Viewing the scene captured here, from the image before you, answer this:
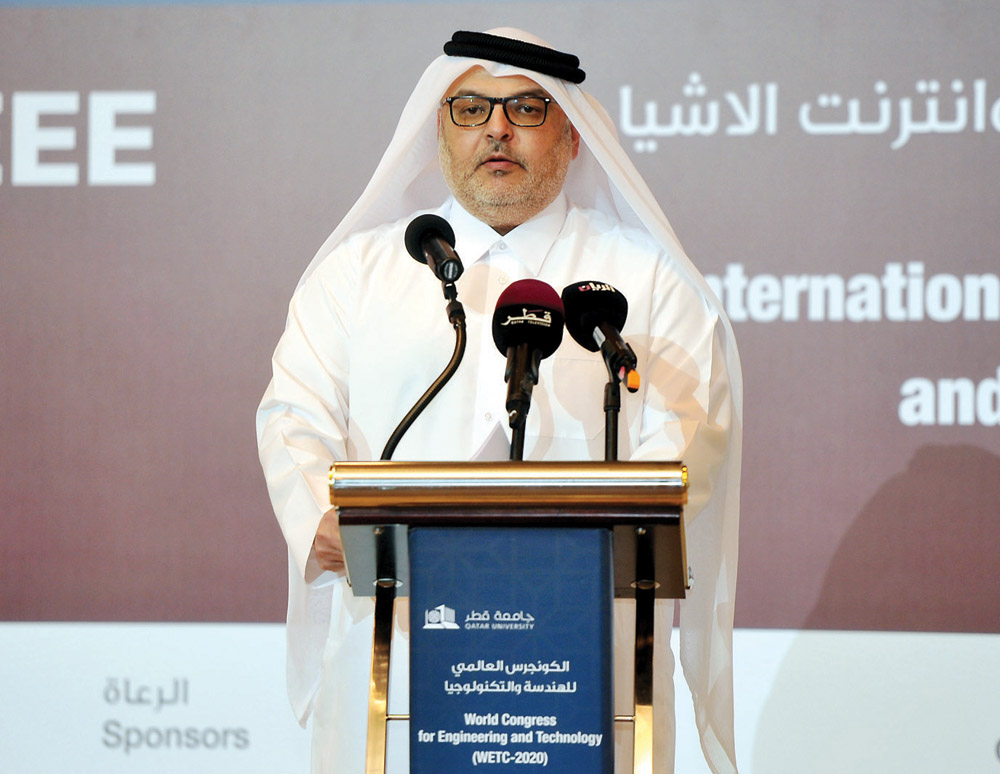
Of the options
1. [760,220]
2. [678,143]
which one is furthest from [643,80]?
[760,220]

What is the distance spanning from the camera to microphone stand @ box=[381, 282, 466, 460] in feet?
5.93

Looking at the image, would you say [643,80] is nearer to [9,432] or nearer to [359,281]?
[359,281]

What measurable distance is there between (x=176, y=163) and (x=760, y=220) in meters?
1.63

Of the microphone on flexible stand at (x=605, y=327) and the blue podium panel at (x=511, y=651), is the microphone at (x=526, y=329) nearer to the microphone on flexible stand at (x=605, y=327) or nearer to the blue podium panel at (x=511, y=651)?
the microphone on flexible stand at (x=605, y=327)

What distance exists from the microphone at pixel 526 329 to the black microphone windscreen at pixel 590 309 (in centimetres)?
6

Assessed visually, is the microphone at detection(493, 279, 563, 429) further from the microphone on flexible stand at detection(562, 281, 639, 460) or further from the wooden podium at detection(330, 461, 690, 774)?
the wooden podium at detection(330, 461, 690, 774)

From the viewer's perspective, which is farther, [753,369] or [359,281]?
[753,369]

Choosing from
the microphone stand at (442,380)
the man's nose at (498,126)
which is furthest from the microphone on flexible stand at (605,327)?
the man's nose at (498,126)

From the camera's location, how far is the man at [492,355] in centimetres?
235

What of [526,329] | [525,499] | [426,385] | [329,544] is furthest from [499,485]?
[426,385]

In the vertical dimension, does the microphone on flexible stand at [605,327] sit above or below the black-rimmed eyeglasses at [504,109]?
below

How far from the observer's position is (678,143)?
345 centimetres

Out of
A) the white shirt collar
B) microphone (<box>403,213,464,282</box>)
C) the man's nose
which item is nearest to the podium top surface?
microphone (<box>403,213,464,282</box>)

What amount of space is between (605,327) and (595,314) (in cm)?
3
